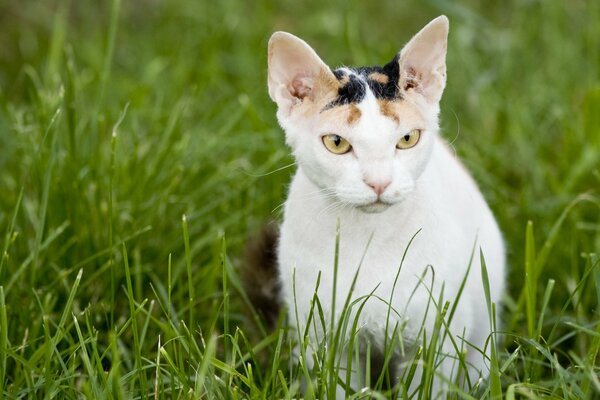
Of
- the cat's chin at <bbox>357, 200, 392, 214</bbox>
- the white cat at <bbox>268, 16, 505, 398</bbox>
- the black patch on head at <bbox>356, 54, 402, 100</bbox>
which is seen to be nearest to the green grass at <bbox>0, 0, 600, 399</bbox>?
the white cat at <bbox>268, 16, 505, 398</bbox>

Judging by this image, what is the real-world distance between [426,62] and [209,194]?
1.41 meters

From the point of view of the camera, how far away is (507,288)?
10.7ft

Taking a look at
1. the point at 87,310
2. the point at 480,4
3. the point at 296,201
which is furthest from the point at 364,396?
the point at 480,4

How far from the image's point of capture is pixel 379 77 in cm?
235

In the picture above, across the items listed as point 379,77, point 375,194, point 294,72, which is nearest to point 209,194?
point 294,72

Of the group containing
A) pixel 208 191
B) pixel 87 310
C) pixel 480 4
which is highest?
pixel 480 4

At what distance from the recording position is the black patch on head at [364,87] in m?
2.28

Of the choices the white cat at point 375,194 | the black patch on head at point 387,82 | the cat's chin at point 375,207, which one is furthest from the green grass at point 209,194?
the black patch on head at point 387,82

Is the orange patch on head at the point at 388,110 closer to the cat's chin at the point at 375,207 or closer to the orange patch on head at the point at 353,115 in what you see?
the orange patch on head at the point at 353,115

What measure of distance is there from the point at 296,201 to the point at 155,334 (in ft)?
2.61

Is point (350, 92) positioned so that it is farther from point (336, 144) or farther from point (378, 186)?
point (378, 186)

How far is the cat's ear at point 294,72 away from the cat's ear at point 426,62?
0.66 feet

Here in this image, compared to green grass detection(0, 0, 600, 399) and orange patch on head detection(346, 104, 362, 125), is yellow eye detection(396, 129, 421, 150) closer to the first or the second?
orange patch on head detection(346, 104, 362, 125)

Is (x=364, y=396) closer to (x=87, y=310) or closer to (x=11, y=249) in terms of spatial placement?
(x=87, y=310)
